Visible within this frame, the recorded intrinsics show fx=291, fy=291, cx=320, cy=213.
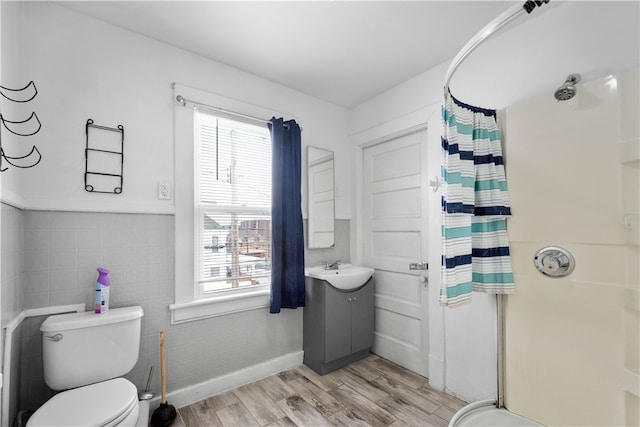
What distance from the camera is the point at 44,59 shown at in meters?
1.59

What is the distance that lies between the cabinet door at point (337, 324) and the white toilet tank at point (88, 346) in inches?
51.2

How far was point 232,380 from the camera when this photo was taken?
213 cm

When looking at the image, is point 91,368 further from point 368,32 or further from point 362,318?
point 368,32

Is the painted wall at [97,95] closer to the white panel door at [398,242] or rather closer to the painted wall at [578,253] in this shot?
the white panel door at [398,242]

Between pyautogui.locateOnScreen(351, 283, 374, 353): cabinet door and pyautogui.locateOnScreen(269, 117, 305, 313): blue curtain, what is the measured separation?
48 cm

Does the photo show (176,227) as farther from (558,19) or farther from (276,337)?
(558,19)

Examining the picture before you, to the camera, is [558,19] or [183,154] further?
[183,154]

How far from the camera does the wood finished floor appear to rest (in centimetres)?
179

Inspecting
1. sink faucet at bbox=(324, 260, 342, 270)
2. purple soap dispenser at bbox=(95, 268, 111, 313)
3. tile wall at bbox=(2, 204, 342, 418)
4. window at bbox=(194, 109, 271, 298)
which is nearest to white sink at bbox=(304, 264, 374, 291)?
sink faucet at bbox=(324, 260, 342, 270)

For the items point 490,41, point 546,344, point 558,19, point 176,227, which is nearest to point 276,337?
point 176,227

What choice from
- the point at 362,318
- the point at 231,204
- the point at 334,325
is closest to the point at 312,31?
the point at 231,204

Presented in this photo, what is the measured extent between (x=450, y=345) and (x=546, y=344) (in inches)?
35.2

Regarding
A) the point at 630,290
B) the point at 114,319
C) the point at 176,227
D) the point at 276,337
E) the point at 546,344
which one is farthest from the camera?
the point at 276,337

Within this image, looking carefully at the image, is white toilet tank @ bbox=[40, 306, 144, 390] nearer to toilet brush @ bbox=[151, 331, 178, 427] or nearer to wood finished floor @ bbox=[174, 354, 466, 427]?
toilet brush @ bbox=[151, 331, 178, 427]
